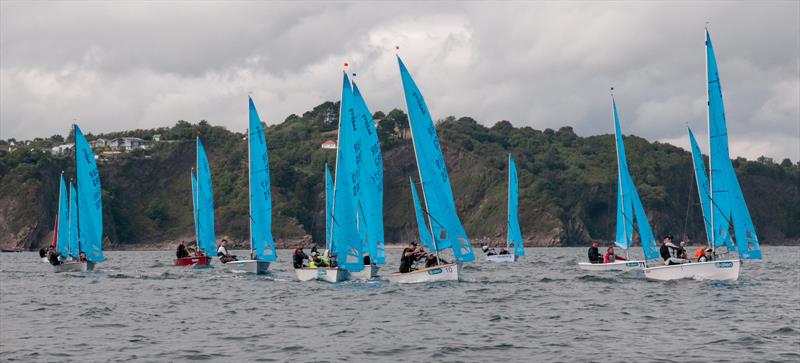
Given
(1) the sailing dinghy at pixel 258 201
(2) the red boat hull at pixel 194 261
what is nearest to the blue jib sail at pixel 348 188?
(1) the sailing dinghy at pixel 258 201

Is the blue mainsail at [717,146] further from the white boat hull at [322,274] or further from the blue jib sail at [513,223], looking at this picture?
the blue jib sail at [513,223]

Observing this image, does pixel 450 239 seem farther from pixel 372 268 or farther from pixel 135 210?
pixel 135 210

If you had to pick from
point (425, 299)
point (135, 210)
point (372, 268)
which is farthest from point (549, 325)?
point (135, 210)

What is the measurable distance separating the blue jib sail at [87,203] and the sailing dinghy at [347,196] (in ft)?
67.7

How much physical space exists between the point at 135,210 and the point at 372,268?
459 feet

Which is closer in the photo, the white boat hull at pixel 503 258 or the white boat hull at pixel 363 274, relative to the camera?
the white boat hull at pixel 363 274

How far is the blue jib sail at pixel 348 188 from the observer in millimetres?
39656

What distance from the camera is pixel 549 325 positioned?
90.2 ft

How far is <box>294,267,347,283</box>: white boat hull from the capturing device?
41.4m

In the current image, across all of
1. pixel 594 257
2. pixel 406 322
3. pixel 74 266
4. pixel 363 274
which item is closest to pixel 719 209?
pixel 363 274

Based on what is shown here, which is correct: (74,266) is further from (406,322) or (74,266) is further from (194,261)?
(406,322)

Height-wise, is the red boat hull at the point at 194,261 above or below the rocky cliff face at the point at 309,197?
below

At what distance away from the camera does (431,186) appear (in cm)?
3781

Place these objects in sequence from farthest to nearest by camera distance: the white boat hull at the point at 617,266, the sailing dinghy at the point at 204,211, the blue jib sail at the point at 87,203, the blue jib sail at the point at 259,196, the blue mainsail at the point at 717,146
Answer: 1. the sailing dinghy at the point at 204,211
2. the blue jib sail at the point at 87,203
3. the blue jib sail at the point at 259,196
4. the white boat hull at the point at 617,266
5. the blue mainsail at the point at 717,146
